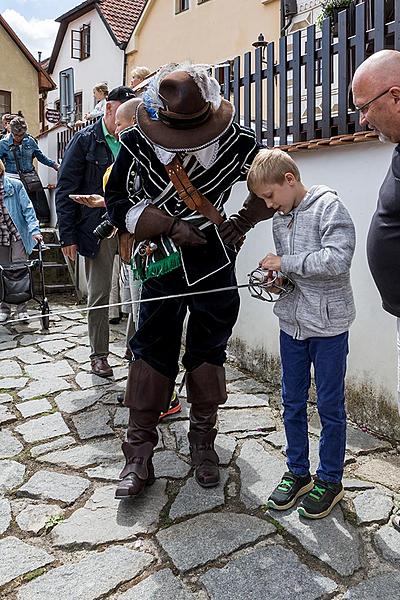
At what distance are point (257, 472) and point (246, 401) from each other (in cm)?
109

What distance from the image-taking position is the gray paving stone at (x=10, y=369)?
507 cm

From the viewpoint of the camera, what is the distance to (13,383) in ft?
15.8

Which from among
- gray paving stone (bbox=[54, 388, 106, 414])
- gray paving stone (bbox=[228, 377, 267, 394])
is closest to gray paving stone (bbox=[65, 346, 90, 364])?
gray paving stone (bbox=[54, 388, 106, 414])

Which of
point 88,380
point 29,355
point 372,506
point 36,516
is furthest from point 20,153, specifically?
point 372,506

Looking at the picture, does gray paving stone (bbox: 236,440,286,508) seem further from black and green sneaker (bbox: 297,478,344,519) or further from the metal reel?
the metal reel

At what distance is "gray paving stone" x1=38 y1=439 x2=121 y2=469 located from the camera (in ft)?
11.0

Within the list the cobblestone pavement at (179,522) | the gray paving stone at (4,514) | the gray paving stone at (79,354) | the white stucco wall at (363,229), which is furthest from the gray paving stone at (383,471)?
the gray paving stone at (79,354)

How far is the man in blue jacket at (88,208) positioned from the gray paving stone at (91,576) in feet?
8.17

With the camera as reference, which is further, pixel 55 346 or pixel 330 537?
pixel 55 346

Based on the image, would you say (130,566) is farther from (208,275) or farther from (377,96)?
(377,96)

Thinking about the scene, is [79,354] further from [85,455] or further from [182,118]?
[182,118]

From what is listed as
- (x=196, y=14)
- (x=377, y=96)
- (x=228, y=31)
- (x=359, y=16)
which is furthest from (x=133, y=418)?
(x=196, y=14)

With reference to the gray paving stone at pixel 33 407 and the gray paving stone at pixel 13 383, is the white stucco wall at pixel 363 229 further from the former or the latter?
the gray paving stone at pixel 13 383

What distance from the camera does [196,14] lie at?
15148 mm
